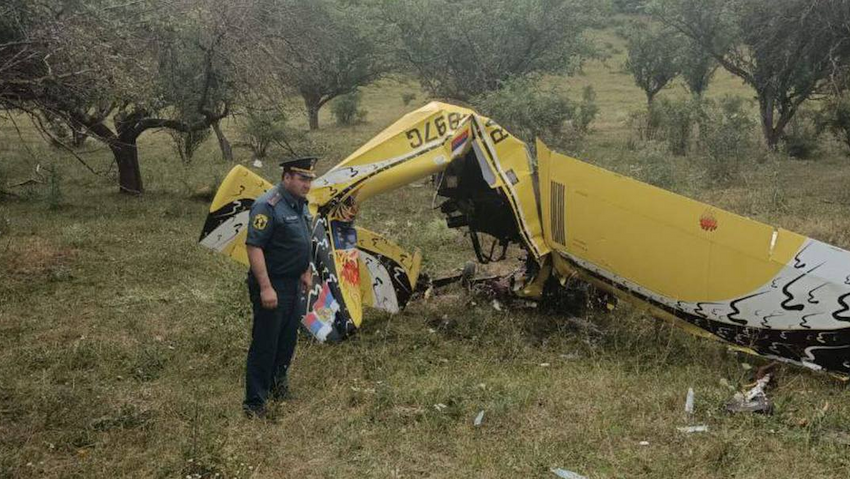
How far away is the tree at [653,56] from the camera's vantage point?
27.8 m

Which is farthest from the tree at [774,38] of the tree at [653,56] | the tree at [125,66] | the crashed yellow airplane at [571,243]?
the tree at [125,66]

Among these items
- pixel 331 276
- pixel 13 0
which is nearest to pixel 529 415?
pixel 331 276

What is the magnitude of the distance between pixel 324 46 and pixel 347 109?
7328mm

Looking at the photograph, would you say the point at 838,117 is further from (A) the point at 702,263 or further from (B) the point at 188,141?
(B) the point at 188,141

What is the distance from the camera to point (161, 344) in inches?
248

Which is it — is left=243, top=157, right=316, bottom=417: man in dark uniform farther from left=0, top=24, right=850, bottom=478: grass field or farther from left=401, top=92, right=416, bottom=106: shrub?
left=401, top=92, right=416, bottom=106: shrub

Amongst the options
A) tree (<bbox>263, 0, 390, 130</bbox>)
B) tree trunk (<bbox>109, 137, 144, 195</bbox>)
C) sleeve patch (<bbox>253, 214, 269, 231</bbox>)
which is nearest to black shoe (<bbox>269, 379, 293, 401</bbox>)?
sleeve patch (<bbox>253, 214, 269, 231</bbox>)

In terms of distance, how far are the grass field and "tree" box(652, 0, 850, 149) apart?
652cm

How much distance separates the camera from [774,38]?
619 inches

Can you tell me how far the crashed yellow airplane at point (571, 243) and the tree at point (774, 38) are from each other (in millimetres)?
10133

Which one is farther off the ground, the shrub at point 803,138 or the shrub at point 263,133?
the shrub at point 263,133

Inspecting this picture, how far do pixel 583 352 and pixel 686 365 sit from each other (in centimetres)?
87

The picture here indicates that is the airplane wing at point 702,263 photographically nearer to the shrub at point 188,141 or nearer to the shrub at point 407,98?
the shrub at point 188,141

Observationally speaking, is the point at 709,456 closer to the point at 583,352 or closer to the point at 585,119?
the point at 583,352
